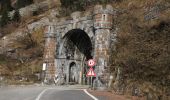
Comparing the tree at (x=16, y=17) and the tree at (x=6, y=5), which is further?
the tree at (x=6, y=5)

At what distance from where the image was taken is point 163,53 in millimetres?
27656

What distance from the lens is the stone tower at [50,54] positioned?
42062 mm

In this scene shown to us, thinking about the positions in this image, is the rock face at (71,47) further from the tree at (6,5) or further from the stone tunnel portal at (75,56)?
the tree at (6,5)

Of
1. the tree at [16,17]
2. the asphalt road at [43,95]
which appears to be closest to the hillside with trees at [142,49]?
the asphalt road at [43,95]

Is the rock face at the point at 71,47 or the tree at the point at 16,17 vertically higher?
the tree at the point at 16,17

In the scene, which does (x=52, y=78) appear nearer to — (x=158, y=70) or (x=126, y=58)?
(x=126, y=58)

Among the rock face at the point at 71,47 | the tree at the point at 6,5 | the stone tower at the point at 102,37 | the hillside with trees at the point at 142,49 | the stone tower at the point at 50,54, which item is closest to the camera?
the hillside with trees at the point at 142,49

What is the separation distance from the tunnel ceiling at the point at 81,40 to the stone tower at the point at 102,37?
665 cm

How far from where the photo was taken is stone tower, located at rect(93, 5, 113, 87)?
111 feet

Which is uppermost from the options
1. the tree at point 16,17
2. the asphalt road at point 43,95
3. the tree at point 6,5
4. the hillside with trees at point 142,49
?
the tree at point 6,5

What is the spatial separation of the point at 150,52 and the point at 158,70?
3.04 m

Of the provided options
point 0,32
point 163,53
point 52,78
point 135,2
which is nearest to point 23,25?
point 0,32

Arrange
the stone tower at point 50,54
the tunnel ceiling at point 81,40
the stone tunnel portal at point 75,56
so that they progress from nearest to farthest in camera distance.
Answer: the tunnel ceiling at point 81,40 < the stone tower at point 50,54 < the stone tunnel portal at point 75,56

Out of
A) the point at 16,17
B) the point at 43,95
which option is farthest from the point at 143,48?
the point at 16,17
